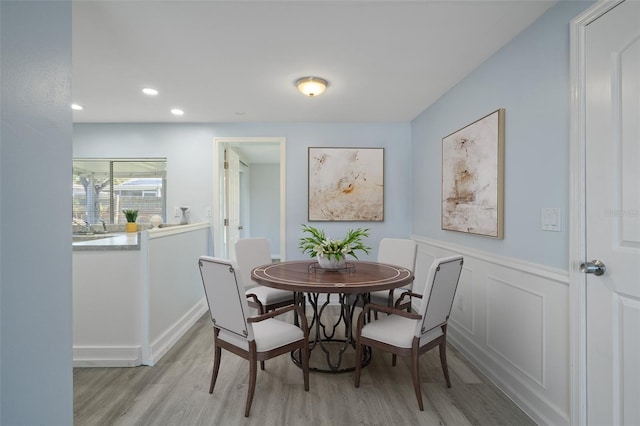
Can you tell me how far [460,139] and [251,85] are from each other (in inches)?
76.1

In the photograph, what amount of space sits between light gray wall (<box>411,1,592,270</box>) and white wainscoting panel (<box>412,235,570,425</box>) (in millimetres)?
123

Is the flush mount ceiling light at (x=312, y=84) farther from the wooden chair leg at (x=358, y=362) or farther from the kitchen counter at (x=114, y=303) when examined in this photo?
the wooden chair leg at (x=358, y=362)

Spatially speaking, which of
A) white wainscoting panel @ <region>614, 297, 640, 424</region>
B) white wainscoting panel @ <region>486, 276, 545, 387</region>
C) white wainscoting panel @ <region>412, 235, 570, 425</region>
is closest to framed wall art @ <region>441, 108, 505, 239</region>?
white wainscoting panel @ <region>412, 235, 570, 425</region>

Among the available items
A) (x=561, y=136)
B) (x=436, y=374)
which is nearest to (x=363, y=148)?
(x=561, y=136)

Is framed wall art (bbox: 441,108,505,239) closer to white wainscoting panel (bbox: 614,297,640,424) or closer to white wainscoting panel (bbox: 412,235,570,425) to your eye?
white wainscoting panel (bbox: 412,235,570,425)

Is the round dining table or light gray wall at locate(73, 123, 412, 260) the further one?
light gray wall at locate(73, 123, 412, 260)

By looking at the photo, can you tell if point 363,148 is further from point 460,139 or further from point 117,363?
point 117,363

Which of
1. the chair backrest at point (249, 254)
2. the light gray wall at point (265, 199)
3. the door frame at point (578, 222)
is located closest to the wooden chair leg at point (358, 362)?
the door frame at point (578, 222)

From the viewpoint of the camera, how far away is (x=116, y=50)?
210 cm

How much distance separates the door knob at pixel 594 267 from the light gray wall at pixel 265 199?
20.0ft

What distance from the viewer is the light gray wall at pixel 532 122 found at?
1.62m

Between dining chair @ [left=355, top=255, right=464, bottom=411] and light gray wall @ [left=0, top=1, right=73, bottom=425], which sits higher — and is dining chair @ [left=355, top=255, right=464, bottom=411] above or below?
below

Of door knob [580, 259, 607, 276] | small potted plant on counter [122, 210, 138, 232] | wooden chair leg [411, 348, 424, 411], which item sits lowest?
wooden chair leg [411, 348, 424, 411]

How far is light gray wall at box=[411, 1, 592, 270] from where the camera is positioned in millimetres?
1620
